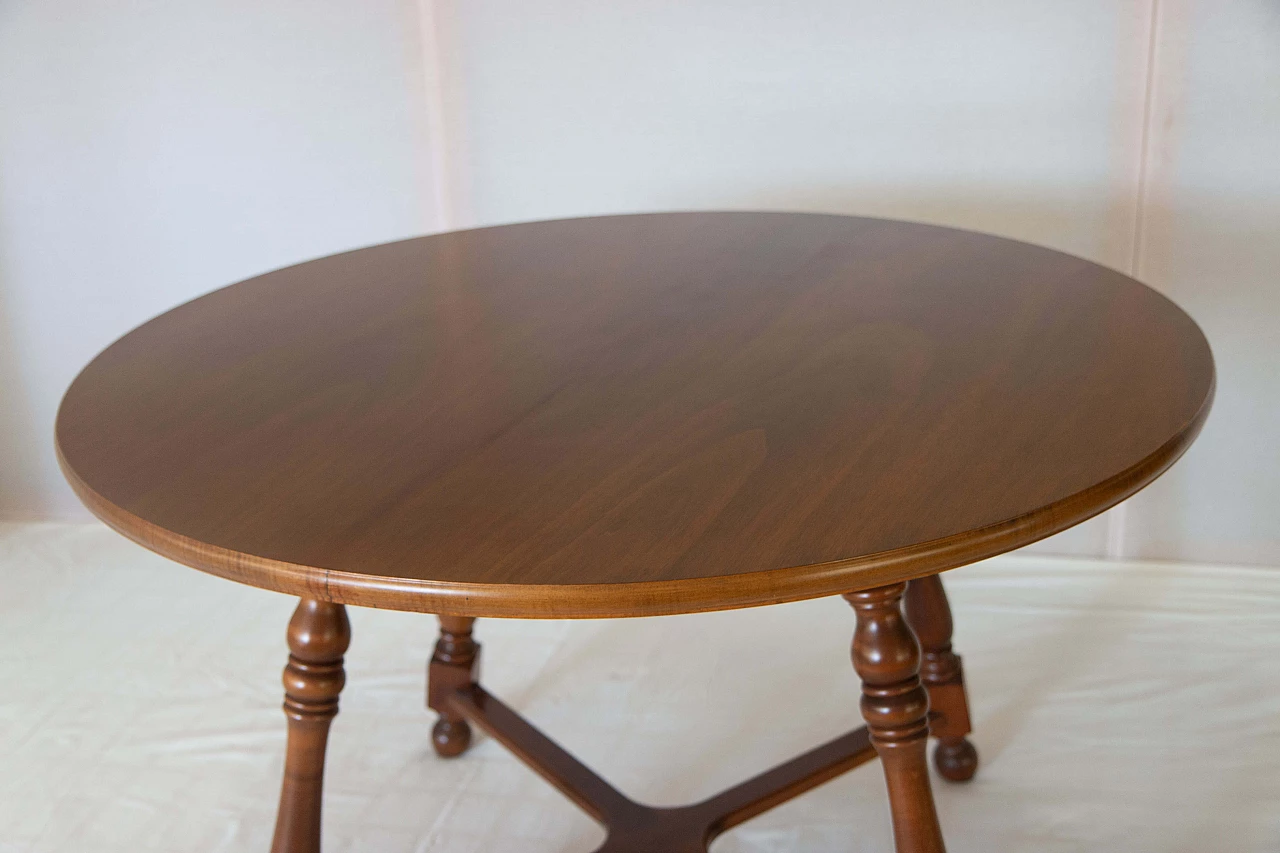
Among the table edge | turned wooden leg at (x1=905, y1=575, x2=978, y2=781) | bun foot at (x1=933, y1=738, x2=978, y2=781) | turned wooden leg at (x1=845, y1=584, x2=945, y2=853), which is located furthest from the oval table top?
bun foot at (x1=933, y1=738, x2=978, y2=781)

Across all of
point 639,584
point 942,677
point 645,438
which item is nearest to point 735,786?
point 942,677

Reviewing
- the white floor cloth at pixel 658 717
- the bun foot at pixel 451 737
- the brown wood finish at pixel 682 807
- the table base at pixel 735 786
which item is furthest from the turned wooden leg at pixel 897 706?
the bun foot at pixel 451 737

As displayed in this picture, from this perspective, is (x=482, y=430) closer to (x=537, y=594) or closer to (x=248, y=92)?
(x=537, y=594)

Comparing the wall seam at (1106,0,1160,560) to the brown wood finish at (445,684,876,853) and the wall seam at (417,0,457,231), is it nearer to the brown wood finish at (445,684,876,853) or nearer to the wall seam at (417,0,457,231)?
the brown wood finish at (445,684,876,853)

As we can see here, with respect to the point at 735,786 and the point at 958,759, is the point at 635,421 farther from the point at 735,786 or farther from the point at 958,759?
the point at 958,759

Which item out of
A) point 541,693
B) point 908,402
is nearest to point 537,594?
point 908,402

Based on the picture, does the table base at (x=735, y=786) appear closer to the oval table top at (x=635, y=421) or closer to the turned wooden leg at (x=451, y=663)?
the turned wooden leg at (x=451, y=663)

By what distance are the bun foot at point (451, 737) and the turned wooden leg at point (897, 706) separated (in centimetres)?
79

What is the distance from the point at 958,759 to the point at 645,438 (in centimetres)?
88

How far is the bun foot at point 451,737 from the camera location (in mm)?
1760

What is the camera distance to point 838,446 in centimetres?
96

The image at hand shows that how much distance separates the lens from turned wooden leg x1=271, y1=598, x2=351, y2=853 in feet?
3.77

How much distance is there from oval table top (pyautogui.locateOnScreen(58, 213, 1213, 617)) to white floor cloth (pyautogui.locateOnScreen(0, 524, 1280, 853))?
710mm

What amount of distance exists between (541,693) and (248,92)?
1.21 metres
